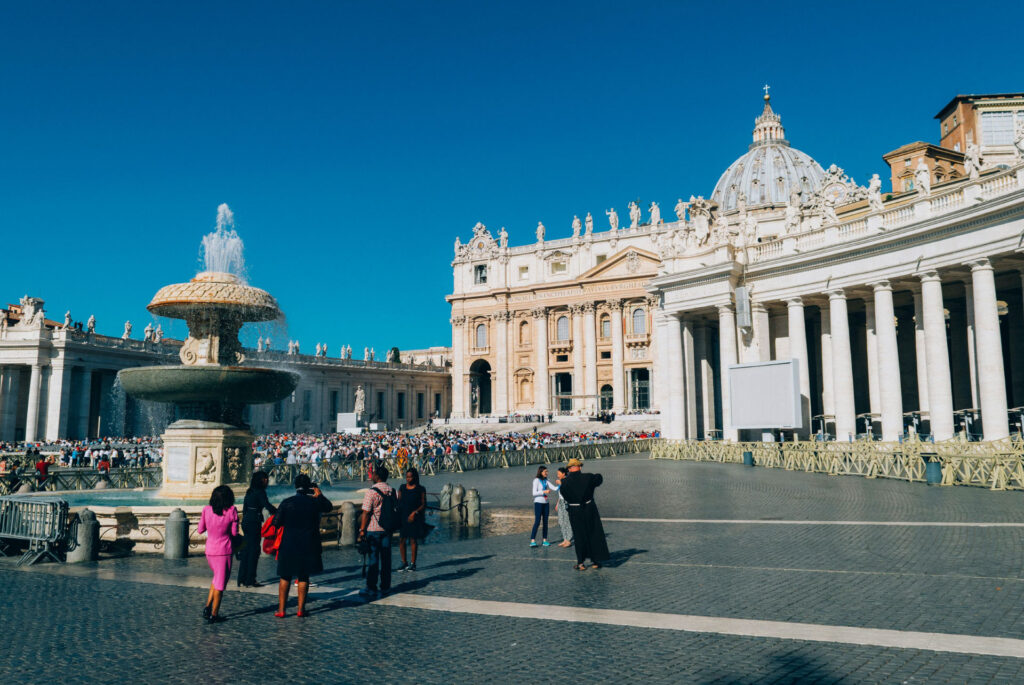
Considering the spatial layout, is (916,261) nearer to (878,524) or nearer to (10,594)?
(878,524)

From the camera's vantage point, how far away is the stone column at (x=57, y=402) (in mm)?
44062

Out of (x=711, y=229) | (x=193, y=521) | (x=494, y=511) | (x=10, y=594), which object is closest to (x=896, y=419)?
(x=711, y=229)

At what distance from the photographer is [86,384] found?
152 ft

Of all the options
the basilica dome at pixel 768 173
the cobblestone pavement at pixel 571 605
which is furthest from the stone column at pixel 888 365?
the basilica dome at pixel 768 173

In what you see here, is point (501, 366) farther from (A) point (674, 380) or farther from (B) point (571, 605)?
(B) point (571, 605)

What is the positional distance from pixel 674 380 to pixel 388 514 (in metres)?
24.2

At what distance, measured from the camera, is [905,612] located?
20.8 ft

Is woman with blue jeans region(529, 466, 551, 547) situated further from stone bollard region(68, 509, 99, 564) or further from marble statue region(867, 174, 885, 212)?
marble statue region(867, 174, 885, 212)

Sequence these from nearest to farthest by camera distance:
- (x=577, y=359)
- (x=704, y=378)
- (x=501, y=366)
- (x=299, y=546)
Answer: (x=299, y=546), (x=704, y=378), (x=577, y=359), (x=501, y=366)

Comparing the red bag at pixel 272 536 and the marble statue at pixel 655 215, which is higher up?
the marble statue at pixel 655 215

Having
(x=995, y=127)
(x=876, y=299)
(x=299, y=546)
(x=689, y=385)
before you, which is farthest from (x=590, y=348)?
(x=299, y=546)

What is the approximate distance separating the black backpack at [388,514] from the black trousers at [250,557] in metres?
1.28

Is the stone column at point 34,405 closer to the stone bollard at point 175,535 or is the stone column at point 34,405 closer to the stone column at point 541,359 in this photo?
the stone column at point 541,359

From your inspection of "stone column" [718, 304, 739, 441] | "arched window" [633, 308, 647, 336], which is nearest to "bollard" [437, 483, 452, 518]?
"stone column" [718, 304, 739, 441]
